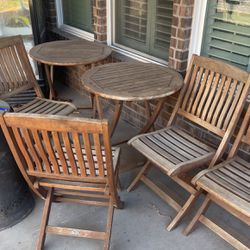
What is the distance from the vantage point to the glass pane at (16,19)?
3.67 meters

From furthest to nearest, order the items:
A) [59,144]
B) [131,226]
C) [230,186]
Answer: [131,226] < [230,186] < [59,144]

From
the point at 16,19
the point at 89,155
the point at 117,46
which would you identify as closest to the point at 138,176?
the point at 89,155

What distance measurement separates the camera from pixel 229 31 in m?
2.37

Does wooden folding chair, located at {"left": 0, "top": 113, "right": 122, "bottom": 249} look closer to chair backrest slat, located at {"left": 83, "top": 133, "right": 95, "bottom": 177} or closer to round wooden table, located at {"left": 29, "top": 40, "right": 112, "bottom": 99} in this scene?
chair backrest slat, located at {"left": 83, "top": 133, "right": 95, "bottom": 177}

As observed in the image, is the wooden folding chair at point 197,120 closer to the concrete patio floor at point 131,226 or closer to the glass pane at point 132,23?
the concrete patio floor at point 131,226

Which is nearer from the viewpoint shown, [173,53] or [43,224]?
[43,224]

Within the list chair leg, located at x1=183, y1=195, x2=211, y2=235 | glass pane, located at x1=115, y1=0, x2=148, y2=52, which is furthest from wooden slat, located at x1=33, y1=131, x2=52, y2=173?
glass pane, located at x1=115, y1=0, x2=148, y2=52

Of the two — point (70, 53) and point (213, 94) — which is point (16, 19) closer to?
point (70, 53)

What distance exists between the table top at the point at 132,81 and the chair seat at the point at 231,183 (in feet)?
2.07

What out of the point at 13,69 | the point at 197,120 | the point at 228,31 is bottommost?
the point at 197,120

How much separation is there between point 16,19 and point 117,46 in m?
1.31

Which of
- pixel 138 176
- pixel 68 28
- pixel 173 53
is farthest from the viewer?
pixel 68 28

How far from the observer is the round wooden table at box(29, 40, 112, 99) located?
9.16 ft

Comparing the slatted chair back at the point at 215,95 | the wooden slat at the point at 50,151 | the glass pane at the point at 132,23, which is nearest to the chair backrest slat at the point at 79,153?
the wooden slat at the point at 50,151
